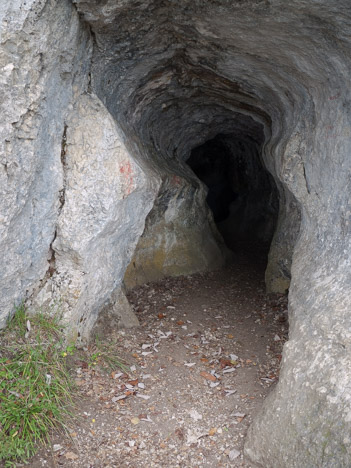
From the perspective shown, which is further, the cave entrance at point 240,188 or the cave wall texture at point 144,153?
the cave entrance at point 240,188

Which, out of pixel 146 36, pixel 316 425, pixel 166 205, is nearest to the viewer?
pixel 316 425

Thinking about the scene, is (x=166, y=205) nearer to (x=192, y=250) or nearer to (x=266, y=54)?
(x=192, y=250)

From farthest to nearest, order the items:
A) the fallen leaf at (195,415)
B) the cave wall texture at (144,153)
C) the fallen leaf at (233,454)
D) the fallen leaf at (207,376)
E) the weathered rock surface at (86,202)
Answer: the fallen leaf at (207,376)
the weathered rock surface at (86,202)
the fallen leaf at (195,415)
the fallen leaf at (233,454)
the cave wall texture at (144,153)

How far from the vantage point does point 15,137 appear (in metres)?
3.61

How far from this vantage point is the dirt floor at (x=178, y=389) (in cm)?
358

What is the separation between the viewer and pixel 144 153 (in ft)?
21.1

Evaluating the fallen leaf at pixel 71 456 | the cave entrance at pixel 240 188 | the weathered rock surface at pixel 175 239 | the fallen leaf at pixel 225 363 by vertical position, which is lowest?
the fallen leaf at pixel 71 456

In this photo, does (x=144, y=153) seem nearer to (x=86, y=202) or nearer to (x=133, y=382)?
(x=86, y=202)

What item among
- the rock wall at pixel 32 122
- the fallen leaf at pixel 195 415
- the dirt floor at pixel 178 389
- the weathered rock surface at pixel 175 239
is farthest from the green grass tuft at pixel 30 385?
the weathered rock surface at pixel 175 239

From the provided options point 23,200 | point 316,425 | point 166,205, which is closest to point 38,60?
point 23,200

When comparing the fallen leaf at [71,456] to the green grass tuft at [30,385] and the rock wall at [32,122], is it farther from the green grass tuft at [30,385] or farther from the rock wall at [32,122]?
the rock wall at [32,122]

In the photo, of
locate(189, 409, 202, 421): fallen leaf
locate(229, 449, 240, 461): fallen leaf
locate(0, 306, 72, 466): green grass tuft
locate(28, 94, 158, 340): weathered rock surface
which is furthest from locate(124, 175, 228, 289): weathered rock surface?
locate(229, 449, 240, 461): fallen leaf

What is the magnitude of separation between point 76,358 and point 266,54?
12.9 ft

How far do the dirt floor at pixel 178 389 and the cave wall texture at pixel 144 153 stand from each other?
448 millimetres
